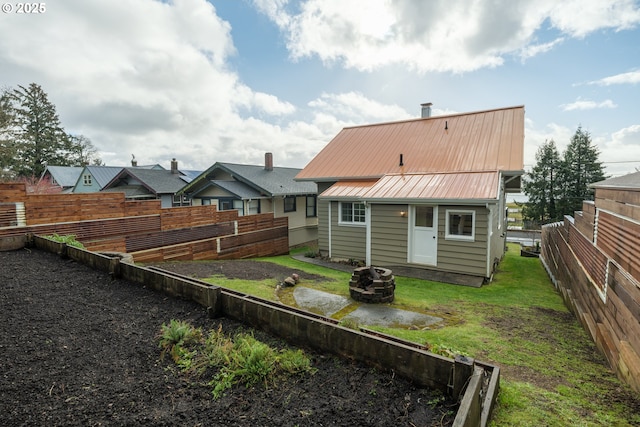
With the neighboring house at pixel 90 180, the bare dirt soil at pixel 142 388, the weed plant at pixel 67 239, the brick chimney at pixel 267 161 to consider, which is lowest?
the bare dirt soil at pixel 142 388

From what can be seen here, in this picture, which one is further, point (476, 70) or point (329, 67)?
point (329, 67)

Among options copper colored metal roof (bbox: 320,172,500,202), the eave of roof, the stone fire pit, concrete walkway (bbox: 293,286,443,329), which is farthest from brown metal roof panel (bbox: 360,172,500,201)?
concrete walkway (bbox: 293,286,443,329)

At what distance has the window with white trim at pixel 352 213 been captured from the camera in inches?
436

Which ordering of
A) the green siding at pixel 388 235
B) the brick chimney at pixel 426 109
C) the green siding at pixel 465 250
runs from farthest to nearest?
the brick chimney at pixel 426 109 < the green siding at pixel 388 235 < the green siding at pixel 465 250

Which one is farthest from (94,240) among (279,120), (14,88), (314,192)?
(14,88)

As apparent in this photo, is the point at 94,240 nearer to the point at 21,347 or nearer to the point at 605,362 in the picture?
the point at 21,347

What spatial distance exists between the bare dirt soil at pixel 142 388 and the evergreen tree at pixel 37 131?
43334 mm

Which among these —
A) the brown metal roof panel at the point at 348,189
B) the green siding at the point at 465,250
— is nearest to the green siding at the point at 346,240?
the brown metal roof panel at the point at 348,189

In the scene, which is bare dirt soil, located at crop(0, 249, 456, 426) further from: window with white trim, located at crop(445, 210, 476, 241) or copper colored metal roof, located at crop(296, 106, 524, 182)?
copper colored metal roof, located at crop(296, 106, 524, 182)

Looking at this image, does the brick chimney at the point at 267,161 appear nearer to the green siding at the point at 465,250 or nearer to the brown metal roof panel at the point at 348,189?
the brown metal roof panel at the point at 348,189

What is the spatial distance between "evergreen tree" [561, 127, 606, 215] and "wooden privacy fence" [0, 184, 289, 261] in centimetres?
3189

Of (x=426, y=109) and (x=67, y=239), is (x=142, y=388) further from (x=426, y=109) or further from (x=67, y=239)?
(x=426, y=109)

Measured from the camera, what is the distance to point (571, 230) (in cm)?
750

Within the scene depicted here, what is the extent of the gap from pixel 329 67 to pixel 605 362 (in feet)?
49.4
